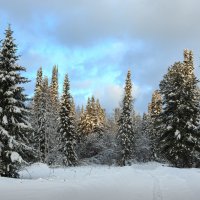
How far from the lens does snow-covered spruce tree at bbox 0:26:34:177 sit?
2362 centimetres

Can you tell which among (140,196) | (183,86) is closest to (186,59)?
(183,86)

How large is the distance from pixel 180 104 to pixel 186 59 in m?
14.2

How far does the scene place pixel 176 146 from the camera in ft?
136

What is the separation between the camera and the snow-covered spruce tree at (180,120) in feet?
137

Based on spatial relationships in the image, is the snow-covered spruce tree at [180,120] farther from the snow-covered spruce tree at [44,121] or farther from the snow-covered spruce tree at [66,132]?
the snow-covered spruce tree at [44,121]

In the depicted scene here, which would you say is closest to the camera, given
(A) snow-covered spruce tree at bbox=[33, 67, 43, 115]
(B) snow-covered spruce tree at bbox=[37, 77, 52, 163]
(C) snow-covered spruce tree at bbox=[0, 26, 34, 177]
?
(C) snow-covered spruce tree at bbox=[0, 26, 34, 177]

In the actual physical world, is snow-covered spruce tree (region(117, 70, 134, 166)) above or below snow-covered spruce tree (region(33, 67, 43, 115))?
below

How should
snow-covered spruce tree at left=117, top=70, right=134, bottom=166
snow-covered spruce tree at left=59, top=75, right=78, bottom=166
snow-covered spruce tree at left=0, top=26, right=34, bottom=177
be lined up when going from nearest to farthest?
1. snow-covered spruce tree at left=0, top=26, right=34, bottom=177
2. snow-covered spruce tree at left=59, top=75, right=78, bottom=166
3. snow-covered spruce tree at left=117, top=70, right=134, bottom=166

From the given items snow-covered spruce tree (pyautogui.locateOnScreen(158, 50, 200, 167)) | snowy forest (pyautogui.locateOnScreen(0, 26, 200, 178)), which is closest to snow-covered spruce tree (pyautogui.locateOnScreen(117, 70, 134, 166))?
snowy forest (pyautogui.locateOnScreen(0, 26, 200, 178))

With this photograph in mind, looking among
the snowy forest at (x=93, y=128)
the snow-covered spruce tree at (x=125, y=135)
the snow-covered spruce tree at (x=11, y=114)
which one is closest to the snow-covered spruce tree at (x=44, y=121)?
the snowy forest at (x=93, y=128)

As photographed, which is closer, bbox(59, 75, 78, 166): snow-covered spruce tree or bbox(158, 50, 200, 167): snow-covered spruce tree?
bbox(158, 50, 200, 167): snow-covered spruce tree

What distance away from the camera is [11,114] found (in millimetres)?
24641

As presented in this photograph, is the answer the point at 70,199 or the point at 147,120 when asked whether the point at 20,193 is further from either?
the point at 147,120

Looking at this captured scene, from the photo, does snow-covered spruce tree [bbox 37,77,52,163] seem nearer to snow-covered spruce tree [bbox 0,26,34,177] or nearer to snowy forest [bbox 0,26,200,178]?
snowy forest [bbox 0,26,200,178]
